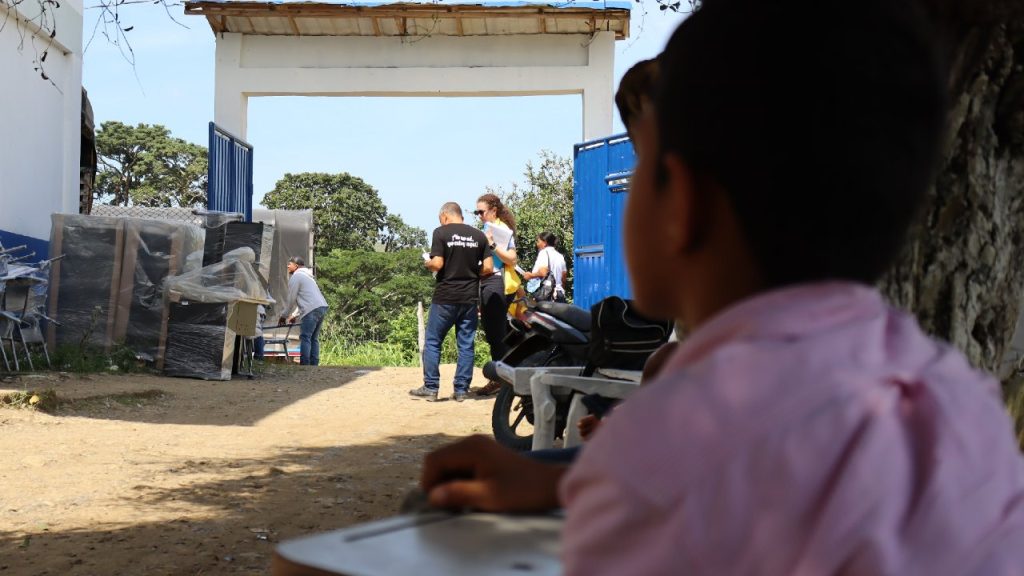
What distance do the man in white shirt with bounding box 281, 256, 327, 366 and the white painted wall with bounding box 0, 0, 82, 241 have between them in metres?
3.13

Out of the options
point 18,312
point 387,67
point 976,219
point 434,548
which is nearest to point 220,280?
Result: point 18,312

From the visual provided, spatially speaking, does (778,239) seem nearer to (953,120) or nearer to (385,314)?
(953,120)

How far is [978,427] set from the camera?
30.0 inches

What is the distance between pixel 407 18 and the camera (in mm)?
12984

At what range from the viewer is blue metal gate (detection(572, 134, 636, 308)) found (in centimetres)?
1030

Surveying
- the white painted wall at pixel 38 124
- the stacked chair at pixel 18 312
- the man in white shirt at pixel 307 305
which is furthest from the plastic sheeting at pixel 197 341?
the man in white shirt at pixel 307 305

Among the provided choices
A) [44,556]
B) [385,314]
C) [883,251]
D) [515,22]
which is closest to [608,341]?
[44,556]

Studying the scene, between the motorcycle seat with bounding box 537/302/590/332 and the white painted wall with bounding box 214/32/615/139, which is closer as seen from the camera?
the motorcycle seat with bounding box 537/302/590/332

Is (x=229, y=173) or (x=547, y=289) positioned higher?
(x=229, y=173)

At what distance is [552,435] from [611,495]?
311cm

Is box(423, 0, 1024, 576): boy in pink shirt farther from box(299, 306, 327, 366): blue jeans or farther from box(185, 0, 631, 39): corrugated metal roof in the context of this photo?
box(299, 306, 327, 366): blue jeans

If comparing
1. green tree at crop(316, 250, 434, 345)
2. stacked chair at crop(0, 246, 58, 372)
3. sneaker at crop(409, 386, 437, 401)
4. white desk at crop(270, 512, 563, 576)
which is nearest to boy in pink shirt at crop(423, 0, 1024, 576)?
white desk at crop(270, 512, 563, 576)

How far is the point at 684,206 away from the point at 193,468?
213 inches

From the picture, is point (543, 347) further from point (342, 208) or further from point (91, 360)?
point (342, 208)
